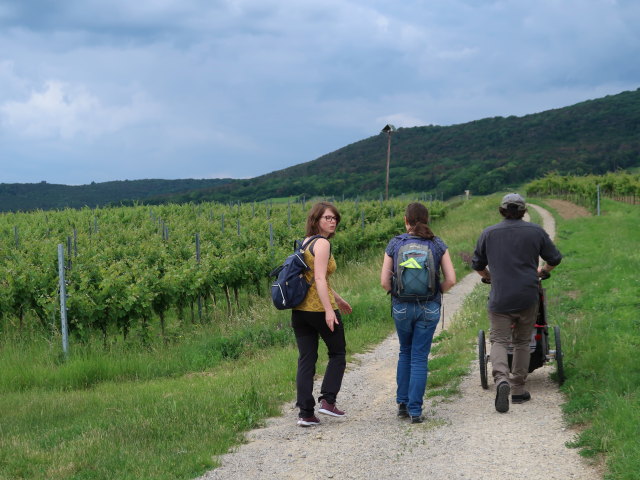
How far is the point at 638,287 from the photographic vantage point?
1184 cm

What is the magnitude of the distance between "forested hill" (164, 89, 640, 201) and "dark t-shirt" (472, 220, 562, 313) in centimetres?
8533

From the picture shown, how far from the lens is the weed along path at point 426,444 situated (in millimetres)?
4559

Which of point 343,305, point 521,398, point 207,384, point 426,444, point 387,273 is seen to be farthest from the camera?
point 207,384

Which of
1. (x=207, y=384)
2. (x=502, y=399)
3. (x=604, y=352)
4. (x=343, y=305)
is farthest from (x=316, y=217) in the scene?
(x=604, y=352)

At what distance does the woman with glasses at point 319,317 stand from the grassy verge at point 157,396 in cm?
60

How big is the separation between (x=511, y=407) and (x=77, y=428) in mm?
3734

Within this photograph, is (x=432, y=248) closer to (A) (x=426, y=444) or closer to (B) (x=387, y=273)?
(B) (x=387, y=273)

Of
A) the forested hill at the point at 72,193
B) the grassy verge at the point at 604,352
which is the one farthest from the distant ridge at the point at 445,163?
the grassy verge at the point at 604,352

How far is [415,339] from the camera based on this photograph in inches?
220

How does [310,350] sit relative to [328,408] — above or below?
above

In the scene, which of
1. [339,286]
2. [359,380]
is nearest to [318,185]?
[339,286]

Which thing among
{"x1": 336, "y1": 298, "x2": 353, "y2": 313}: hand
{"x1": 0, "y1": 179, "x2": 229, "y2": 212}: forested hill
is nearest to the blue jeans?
{"x1": 336, "y1": 298, "x2": 353, "y2": 313}: hand

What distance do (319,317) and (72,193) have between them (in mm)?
99906

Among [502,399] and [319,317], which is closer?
[319,317]
